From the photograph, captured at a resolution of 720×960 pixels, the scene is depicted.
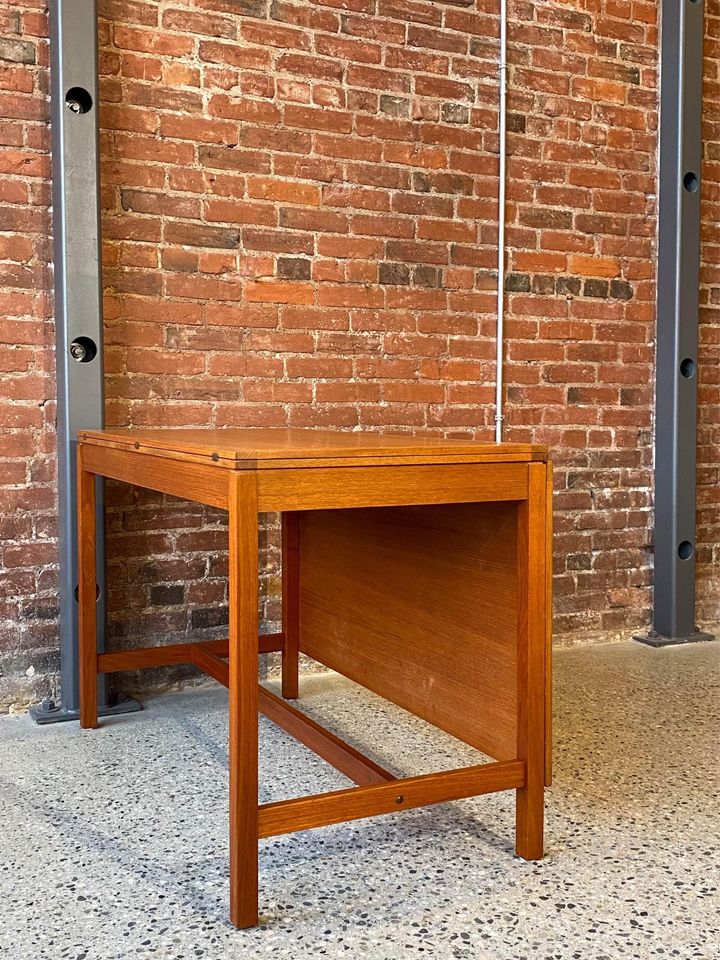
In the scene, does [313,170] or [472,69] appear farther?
[472,69]

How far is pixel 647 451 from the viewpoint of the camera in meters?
3.45

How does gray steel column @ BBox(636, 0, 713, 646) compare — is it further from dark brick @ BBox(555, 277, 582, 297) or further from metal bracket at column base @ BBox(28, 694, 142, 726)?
metal bracket at column base @ BBox(28, 694, 142, 726)

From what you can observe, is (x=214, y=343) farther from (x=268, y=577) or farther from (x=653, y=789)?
(x=653, y=789)

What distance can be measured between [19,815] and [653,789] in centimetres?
134

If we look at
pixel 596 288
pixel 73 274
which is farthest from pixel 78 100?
pixel 596 288

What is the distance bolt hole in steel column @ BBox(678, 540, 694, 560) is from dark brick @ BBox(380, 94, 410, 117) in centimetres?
181

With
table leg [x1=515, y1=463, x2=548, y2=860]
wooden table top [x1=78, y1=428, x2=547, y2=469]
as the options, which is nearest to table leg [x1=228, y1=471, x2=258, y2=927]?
wooden table top [x1=78, y1=428, x2=547, y2=469]

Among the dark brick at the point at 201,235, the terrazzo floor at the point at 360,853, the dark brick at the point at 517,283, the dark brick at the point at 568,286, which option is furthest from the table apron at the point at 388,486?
the dark brick at the point at 568,286


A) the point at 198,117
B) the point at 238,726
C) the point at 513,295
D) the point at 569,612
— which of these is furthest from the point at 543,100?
the point at 238,726

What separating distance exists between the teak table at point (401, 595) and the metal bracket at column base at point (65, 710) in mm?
341

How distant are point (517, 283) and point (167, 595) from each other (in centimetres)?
156

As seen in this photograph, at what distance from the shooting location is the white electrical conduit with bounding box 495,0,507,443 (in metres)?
3.07

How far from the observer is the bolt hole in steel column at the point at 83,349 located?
8.05ft

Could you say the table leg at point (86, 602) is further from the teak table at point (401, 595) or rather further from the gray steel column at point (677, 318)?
the gray steel column at point (677, 318)
